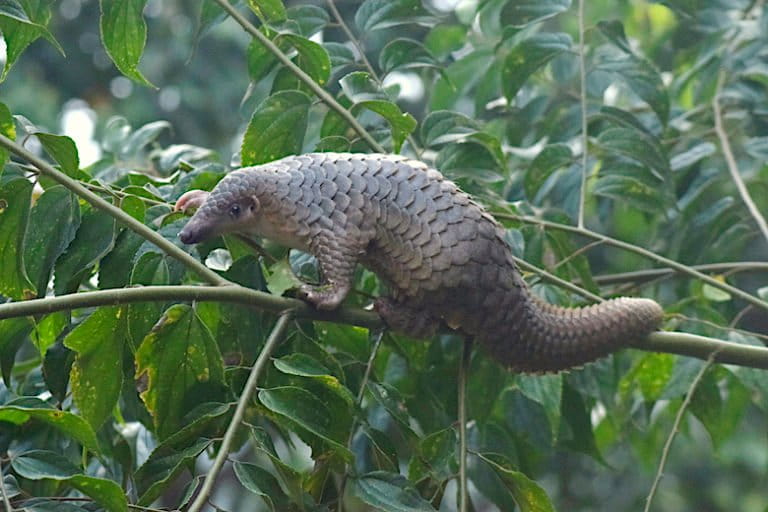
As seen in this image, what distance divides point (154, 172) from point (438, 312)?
0.50 metres

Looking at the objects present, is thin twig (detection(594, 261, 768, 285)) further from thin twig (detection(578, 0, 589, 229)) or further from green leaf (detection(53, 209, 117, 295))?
green leaf (detection(53, 209, 117, 295))

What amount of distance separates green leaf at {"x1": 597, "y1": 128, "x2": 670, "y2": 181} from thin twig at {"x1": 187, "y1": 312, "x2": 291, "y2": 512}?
0.48 metres

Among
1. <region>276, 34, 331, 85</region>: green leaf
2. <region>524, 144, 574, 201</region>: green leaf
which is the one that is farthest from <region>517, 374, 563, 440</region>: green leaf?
<region>276, 34, 331, 85</region>: green leaf

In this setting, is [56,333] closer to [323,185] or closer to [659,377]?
[323,185]

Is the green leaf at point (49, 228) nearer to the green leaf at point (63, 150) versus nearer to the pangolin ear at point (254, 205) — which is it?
the green leaf at point (63, 150)

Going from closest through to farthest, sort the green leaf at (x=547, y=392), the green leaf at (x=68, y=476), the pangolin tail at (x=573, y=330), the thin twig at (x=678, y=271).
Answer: the green leaf at (x=68, y=476) < the pangolin tail at (x=573, y=330) < the green leaf at (x=547, y=392) < the thin twig at (x=678, y=271)

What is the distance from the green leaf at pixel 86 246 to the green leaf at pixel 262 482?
207mm

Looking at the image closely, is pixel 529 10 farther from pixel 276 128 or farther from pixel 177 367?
pixel 177 367

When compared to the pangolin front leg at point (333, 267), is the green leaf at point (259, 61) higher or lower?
higher

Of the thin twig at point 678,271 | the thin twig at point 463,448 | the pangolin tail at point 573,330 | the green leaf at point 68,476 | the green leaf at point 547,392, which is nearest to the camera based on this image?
the green leaf at point 68,476

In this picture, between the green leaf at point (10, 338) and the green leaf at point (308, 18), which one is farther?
the green leaf at point (308, 18)

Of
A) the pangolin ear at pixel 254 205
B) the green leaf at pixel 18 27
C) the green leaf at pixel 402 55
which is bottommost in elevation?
the pangolin ear at pixel 254 205

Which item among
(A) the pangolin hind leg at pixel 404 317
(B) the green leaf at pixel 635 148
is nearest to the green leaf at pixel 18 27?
(A) the pangolin hind leg at pixel 404 317

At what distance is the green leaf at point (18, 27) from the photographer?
79 centimetres
